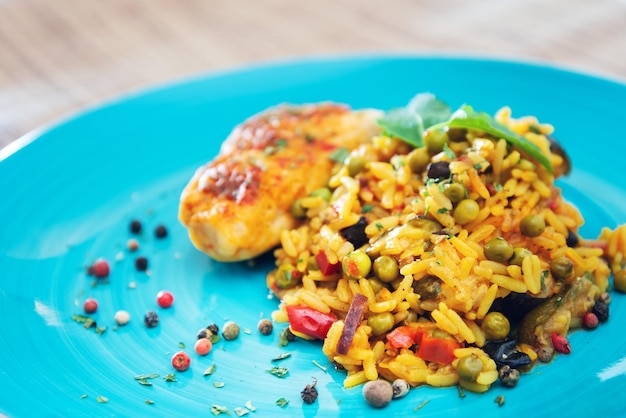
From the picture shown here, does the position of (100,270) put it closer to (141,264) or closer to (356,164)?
(141,264)

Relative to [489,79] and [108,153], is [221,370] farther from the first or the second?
[489,79]

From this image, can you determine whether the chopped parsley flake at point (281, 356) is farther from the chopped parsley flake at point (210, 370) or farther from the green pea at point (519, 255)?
the green pea at point (519, 255)

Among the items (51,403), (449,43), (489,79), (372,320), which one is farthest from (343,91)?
(51,403)

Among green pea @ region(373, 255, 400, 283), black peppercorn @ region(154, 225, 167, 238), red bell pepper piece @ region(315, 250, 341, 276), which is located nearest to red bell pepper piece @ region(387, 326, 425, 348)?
green pea @ region(373, 255, 400, 283)

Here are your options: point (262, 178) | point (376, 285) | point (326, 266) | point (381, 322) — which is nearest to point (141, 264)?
point (262, 178)

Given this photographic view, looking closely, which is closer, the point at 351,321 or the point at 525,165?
the point at 351,321
